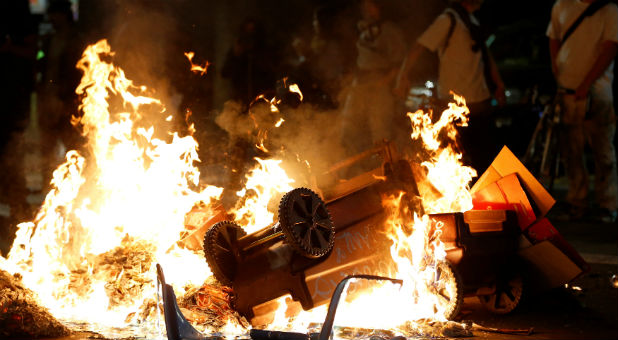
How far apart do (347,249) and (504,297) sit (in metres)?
1.35

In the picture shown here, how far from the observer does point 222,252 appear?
4875mm

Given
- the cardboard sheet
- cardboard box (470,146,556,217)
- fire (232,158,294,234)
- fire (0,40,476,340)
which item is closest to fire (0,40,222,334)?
fire (0,40,476,340)

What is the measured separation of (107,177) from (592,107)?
6350 mm

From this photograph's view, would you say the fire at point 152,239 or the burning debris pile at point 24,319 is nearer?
the burning debris pile at point 24,319

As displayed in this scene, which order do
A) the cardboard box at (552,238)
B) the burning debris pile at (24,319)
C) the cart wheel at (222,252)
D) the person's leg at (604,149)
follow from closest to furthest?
the burning debris pile at (24,319), the cart wheel at (222,252), the cardboard box at (552,238), the person's leg at (604,149)

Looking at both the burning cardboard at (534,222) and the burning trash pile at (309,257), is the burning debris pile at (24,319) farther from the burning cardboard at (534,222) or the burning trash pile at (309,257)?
the burning cardboard at (534,222)

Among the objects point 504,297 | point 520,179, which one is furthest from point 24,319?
point 520,179

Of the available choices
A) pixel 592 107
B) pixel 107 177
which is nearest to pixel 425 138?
pixel 107 177

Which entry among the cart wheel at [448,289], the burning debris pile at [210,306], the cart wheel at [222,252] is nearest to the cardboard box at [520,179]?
the cart wheel at [448,289]

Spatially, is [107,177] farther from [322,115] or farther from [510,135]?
[510,135]

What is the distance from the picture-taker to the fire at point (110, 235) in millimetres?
5262

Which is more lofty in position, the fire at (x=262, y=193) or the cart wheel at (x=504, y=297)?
the fire at (x=262, y=193)

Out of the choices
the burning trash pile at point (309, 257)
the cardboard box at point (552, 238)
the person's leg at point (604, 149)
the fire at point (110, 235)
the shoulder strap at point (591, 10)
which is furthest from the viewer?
the person's leg at point (604, 149)

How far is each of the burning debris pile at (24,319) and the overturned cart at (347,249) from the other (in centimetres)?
108
